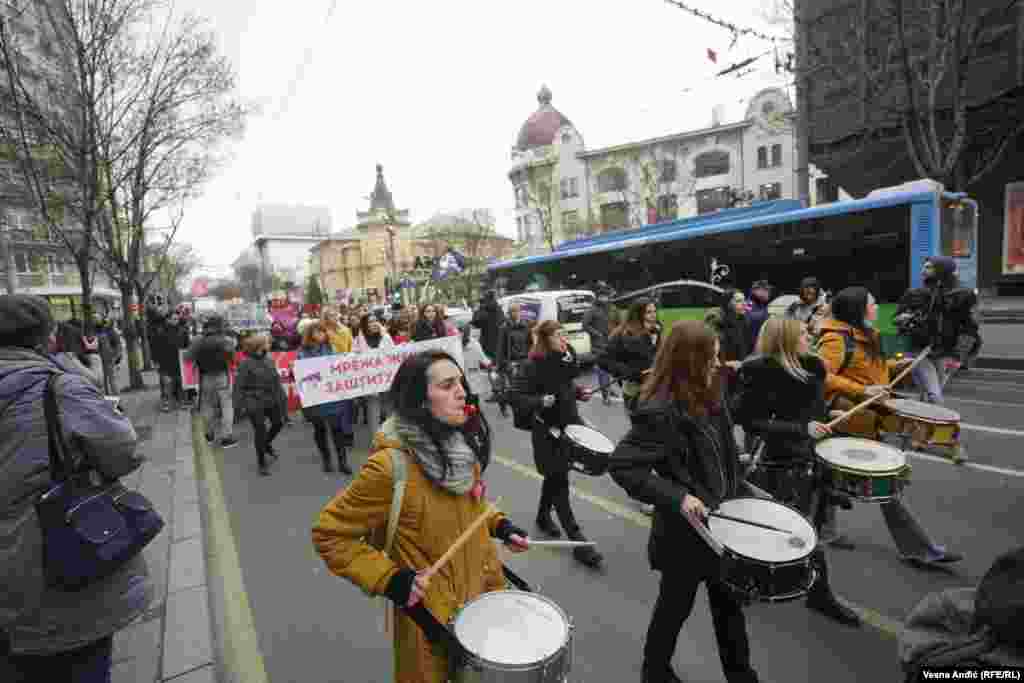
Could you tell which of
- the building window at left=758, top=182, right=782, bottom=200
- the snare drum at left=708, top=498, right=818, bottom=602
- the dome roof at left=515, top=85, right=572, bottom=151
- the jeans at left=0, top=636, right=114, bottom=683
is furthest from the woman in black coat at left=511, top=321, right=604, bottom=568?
the dome roof at left=515, top=85, right=572, bottom=151

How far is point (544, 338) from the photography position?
446 centimetres

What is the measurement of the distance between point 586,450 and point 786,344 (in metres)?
1.50

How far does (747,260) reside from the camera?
12.7 m

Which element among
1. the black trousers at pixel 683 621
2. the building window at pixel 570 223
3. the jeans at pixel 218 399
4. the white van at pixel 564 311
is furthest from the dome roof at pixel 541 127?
the black trousers at pixel 683 621

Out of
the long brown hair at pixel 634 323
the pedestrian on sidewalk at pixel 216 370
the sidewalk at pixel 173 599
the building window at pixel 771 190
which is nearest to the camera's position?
the sidewalk at pixel 173 599

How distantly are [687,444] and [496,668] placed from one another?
127 centimetres

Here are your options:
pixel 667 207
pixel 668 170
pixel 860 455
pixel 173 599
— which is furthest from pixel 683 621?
pixel 668 170

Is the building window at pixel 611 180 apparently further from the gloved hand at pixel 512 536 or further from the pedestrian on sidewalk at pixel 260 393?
the gloved hand at pixel 512 536

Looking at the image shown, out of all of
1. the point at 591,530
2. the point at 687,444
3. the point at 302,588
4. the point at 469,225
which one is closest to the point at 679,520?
the point at 687,444

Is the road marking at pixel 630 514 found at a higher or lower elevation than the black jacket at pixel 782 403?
lower

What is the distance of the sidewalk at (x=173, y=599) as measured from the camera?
3.03 m

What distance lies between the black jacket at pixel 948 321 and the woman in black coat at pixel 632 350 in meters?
2.88

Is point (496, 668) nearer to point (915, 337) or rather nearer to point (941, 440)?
point (941, 440)

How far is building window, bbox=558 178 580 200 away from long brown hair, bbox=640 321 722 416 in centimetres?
4989
